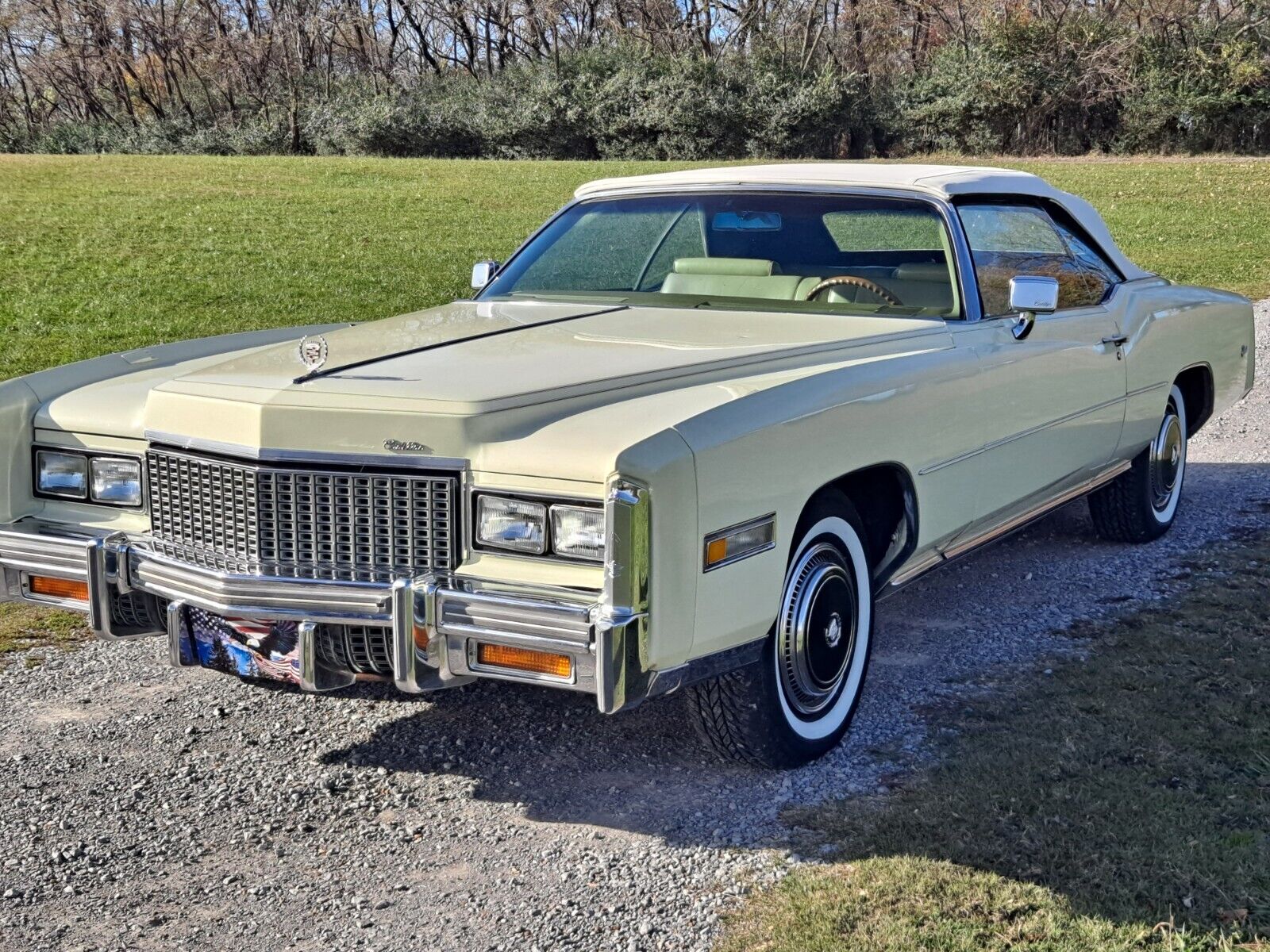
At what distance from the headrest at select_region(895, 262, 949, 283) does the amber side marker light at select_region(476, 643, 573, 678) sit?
2.31 metres

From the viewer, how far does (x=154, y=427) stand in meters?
3.62

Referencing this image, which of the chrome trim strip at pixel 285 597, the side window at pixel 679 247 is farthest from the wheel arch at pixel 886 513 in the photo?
the chrome trim strip at pixel 285 597

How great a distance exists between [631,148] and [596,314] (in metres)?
31.9

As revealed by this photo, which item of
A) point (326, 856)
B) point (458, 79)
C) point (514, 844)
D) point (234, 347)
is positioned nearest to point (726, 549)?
point (514, 844)

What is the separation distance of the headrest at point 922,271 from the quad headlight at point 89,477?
2628mm

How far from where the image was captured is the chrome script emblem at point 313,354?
370cm

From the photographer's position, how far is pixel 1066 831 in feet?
11.2

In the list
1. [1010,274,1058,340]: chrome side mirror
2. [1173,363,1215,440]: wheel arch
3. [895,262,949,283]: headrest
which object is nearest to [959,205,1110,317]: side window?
[895,262,949,283]: headrest

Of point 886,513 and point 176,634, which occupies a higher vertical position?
point 886,513

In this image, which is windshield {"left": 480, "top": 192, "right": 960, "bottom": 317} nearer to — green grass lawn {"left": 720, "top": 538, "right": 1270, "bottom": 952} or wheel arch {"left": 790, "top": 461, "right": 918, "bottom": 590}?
wheel arch {"left": 790, "top": 461, "right": 918, "bottom": 590}

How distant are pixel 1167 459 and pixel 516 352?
3.67 meters

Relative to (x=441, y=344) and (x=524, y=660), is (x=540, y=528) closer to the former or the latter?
(x=524, y=660)

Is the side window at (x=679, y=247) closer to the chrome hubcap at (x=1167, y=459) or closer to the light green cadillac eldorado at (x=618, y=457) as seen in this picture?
the light green cadillac eldorado at (x=618, y=457)

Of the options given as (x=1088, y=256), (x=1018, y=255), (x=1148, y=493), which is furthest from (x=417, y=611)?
(x=1148, y=493)
